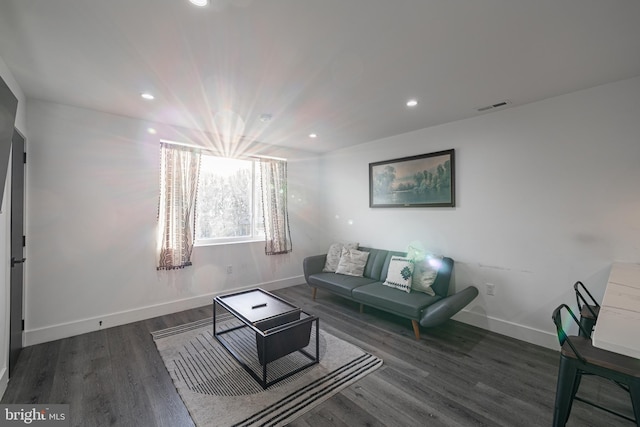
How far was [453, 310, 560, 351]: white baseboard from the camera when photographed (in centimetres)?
275

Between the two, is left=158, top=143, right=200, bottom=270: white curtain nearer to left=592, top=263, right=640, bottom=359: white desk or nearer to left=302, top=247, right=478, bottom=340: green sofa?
left=302, top=247, right=478, bottom=340: green sofa

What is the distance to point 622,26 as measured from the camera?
167cm

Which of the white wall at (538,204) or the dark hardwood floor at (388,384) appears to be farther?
the white wall at (538,204)

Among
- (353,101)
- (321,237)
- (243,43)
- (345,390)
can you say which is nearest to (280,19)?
(243,43)

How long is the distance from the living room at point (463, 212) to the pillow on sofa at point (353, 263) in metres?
0.75

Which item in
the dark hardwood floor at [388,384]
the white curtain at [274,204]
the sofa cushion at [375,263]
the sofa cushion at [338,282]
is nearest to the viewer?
the dark hardwood floor at [388,384]

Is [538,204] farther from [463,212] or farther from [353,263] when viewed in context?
[353,263]

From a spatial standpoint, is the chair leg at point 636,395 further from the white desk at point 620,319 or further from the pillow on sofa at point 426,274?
the pillow on sofa at point 426,274

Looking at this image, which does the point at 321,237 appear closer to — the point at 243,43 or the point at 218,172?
the point at 218,172

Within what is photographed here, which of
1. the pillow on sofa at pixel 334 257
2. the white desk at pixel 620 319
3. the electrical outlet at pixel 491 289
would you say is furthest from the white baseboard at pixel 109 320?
the white desk at pixel 620 319

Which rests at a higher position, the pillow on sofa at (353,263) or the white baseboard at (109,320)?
A: the pillow on sofa at (353,263)

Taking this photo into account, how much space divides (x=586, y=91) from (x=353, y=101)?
7.24ft

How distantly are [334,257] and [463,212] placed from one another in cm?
202

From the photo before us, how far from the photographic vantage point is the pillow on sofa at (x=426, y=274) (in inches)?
129
